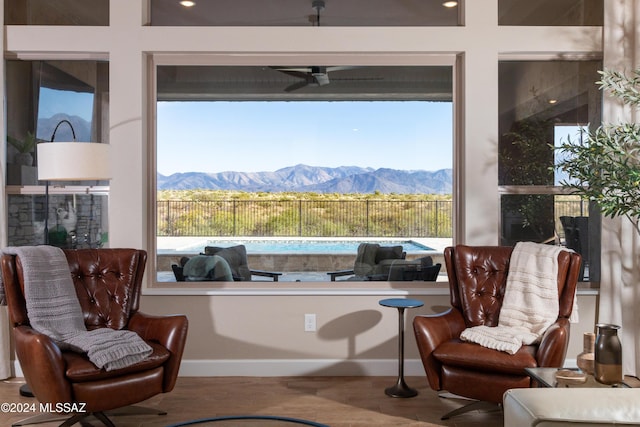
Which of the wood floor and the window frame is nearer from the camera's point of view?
the wood floor

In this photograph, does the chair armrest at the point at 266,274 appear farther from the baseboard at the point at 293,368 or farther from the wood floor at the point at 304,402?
the wood floor at the point at 304,402

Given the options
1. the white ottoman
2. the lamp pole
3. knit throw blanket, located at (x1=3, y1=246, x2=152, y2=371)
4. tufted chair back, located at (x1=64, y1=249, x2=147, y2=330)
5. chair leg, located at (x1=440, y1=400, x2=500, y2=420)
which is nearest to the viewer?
the white ottoman

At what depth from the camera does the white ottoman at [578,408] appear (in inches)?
70.1

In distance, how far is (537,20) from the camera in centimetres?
456

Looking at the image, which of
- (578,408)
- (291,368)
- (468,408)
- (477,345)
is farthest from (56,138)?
(578,408)

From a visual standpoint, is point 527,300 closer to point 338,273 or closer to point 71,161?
point 338,273

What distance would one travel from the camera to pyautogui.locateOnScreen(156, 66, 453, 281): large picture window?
15.3ft

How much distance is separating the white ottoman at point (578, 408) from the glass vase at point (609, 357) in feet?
2.92

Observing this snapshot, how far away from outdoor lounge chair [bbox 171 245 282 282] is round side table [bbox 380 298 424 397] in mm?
982

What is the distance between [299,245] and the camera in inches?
184

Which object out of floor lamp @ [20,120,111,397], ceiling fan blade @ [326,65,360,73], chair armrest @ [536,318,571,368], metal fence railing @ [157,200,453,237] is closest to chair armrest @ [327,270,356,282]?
metal fence railing @ [157,200,453,237]

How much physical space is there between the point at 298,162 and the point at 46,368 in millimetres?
2336

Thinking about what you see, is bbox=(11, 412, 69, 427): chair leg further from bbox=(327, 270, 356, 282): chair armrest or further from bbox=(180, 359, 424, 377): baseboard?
bbox=(327, 270, 356, 282): chair armrest

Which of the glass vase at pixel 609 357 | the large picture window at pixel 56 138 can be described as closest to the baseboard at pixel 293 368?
the large picture window at pixel 56 138
